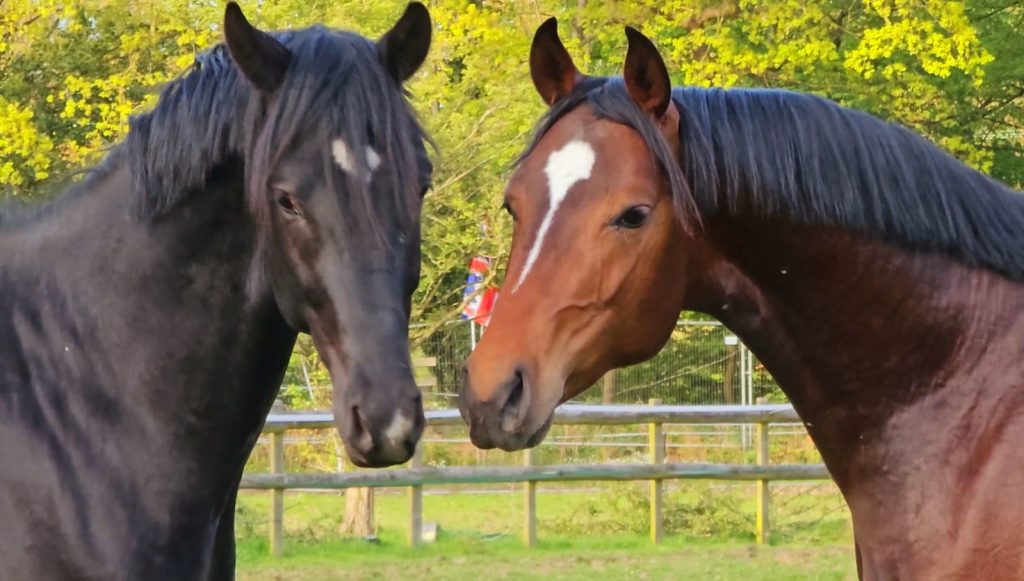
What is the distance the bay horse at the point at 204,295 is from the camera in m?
2.47

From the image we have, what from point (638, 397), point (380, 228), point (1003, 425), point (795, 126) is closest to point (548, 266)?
point (380, 228)

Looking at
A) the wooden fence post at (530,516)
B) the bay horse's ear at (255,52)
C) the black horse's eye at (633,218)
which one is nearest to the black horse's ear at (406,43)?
the bay horse's ear at (255,52)

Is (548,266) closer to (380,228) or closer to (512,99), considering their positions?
(380,228)

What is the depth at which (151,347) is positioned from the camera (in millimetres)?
2674

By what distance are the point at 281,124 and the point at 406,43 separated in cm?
39

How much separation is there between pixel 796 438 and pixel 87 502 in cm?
1247

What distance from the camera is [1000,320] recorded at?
2.69 metres

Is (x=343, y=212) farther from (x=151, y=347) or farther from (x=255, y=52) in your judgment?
(x=151, y=347)

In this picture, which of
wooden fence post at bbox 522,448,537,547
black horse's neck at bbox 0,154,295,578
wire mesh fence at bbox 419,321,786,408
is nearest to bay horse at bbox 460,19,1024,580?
black horse's neck at bbox 0,154,295,578

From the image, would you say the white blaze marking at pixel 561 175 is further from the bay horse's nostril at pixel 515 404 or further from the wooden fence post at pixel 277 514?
the wooden fence post at pixel 277 514

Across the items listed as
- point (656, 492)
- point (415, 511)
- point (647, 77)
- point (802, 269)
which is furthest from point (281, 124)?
point (656, 492)

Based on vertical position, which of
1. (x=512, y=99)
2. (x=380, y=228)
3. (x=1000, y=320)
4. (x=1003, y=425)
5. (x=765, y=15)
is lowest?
(x=1003, y=425)

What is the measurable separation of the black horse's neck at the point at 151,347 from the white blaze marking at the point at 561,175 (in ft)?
1.93

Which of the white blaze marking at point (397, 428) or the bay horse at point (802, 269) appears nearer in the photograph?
the white blaze marking at point (397, 428)
